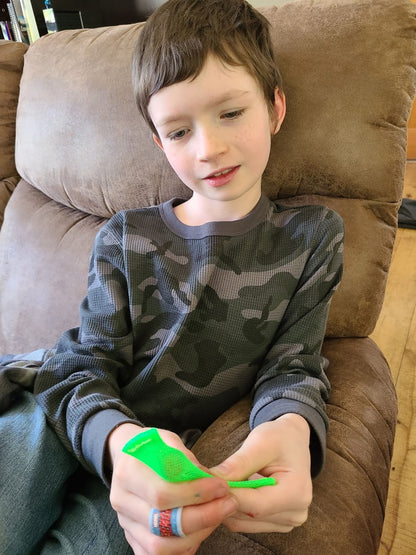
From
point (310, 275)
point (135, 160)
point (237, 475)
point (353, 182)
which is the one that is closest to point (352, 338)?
point (310, 275)

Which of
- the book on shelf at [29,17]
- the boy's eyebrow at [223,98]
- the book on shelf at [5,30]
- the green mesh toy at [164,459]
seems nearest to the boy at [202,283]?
the boy's eyebrow at [223,98]

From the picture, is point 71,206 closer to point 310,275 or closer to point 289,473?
point 310,275

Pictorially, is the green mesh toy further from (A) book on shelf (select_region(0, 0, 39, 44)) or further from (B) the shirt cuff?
(A) book on shelf (select_region(0, 0, 39, 44))

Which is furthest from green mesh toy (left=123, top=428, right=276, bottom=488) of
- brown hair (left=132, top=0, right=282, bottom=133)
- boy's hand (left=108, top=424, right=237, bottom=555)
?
brown hair (left=132, top=0, right=282, bottom=133)

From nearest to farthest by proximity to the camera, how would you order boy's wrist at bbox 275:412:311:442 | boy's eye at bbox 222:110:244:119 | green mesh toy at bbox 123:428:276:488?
1. green mesh toy at bbox 123:428:276:488
2. boy's wrist at bbox 275:412:311:442
3. boy's eye at bbox 222:110:244:119

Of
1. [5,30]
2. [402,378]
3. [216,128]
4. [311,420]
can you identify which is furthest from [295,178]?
[5,30]

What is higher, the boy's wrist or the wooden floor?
the boy's wrist

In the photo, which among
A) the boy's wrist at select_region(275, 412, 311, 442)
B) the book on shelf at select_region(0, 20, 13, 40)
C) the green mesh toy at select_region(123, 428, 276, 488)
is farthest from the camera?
the book on shelf at select_region(0, 20, 13, 40)

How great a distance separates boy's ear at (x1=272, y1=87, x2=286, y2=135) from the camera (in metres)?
0.81

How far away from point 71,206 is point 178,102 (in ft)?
2.06

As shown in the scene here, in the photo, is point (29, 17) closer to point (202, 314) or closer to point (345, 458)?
point (202, 314)

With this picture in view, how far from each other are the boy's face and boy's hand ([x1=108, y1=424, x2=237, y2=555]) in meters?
0.41

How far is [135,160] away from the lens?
1.05 metres

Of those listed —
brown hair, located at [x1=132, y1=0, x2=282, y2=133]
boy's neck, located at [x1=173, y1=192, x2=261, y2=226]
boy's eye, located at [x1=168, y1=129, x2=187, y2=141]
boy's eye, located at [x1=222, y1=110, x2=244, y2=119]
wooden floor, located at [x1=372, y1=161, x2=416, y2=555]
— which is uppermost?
brown hair, located at [x1=132, y1=0, x2=282, y2=133]
